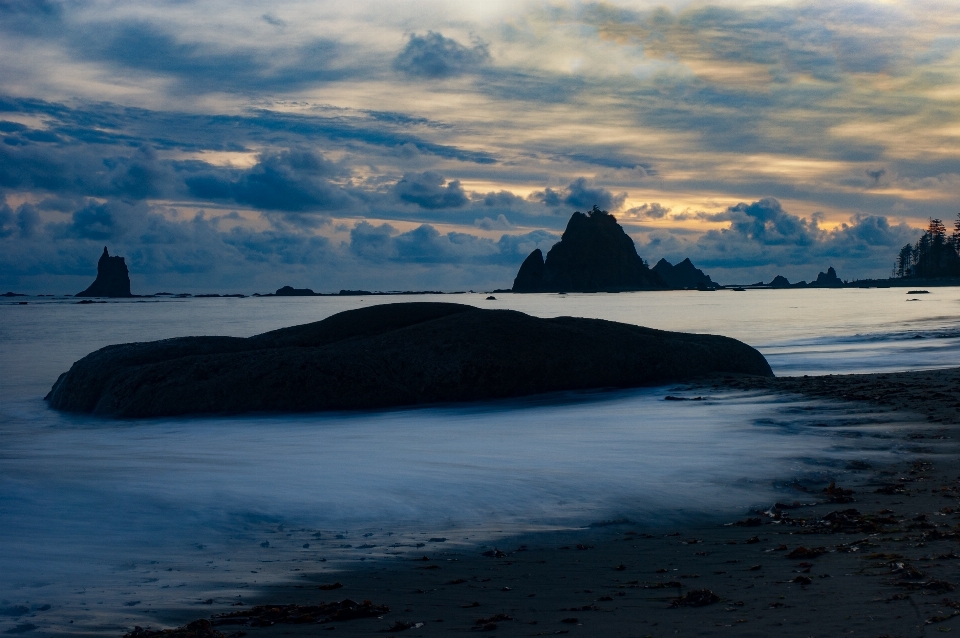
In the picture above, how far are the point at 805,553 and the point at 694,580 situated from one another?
3.18ft

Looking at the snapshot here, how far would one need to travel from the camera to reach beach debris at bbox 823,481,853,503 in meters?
7.22

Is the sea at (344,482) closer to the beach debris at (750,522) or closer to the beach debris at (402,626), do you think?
the beach debris at (750,522)

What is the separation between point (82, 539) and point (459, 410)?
27.0 feet

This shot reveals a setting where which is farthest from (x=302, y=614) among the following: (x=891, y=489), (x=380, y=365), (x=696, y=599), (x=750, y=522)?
(x=380, y=365)

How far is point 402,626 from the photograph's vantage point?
14.1ft

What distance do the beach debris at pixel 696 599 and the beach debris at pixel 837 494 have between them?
3.33 meters

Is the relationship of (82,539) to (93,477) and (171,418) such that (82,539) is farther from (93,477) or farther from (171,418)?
(171,418)

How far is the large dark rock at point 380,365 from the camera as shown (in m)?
14.2

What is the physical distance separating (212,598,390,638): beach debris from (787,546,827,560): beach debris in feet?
9.31

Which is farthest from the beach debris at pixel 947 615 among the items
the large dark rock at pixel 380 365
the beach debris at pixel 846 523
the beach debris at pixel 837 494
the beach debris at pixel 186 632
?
the large dark rock at pixel 380 365

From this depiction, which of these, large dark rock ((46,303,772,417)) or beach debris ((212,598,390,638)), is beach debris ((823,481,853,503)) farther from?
large dark rock ((46,303,772,417))

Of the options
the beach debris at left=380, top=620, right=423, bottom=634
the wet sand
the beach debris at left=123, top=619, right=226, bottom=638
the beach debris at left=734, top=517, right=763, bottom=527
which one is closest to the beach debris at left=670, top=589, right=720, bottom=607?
the wet sand

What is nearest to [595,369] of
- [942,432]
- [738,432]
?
[738,432]

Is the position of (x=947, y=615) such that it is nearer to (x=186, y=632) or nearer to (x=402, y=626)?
(x=402, y=626)
